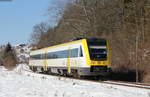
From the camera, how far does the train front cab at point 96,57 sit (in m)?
22.7

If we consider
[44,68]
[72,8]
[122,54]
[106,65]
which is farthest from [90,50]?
→ [72,8]

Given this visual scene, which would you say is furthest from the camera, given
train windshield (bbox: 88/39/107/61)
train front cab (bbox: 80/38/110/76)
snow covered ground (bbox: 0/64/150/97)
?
train windshield (bbox: 88/39/107/61)

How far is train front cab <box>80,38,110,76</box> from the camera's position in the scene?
22688 millimetres

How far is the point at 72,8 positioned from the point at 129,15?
12.3 metres

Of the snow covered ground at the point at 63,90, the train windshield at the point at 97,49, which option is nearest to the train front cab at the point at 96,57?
the train windshield at the point at 97,49

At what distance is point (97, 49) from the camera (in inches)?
914

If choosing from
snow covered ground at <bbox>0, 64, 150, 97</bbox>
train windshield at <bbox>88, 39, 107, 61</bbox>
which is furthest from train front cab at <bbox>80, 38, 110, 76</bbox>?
snow covered ground at <bbox>0, 64, 150, 97</bbox>

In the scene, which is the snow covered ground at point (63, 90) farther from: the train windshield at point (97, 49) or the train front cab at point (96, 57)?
the train windshield at point (97, 49)

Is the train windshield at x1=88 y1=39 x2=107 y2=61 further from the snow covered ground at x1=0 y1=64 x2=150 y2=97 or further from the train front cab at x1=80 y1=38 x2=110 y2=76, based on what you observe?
the snow covered ground at x1=0 y1=64 x2=150 y2=97

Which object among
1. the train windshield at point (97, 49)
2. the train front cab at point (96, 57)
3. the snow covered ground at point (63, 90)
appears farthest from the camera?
the train windshield at point (97, 49)

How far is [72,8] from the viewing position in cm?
4712

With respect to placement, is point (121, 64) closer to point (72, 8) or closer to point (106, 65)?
point (106, 65)

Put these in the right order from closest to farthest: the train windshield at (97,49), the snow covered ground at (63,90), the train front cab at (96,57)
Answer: the snow covered ground at (63,90)
the train front cab at (96,57)
the train windshield at (97,49)

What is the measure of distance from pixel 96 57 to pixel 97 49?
2.02 feet
